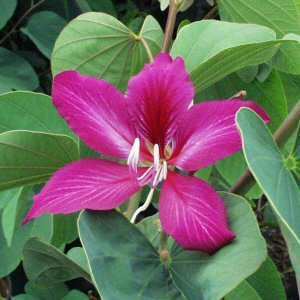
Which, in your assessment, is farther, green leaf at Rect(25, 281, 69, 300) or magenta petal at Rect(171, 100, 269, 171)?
green leaf at Rect(25, 281, 69, 300)

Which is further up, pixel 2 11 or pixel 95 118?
pixel 95 118

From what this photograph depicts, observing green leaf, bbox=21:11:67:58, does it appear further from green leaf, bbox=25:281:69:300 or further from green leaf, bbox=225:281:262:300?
green leaf, bbox=225:281:262:300

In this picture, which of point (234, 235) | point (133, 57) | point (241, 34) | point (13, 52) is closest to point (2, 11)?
point (13, 52)

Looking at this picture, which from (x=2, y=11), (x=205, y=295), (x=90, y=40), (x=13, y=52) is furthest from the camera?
(x=13, y=52)

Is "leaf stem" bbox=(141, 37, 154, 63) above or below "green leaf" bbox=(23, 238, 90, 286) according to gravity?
above

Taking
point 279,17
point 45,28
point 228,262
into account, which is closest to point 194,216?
point 228,262

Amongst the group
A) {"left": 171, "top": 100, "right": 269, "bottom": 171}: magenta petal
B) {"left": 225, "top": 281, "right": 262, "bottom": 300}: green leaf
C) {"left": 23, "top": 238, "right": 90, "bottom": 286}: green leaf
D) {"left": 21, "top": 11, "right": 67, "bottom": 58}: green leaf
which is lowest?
{"left": 21, "top": 11, "right": 67, "bottom": 58}: green leaf

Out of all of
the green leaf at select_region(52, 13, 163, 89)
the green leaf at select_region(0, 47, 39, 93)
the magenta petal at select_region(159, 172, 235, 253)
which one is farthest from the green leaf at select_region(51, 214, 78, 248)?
the green leaf at select_region(0, 47, 39, 93)

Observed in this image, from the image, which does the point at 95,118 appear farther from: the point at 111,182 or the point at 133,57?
the point at 133,57
